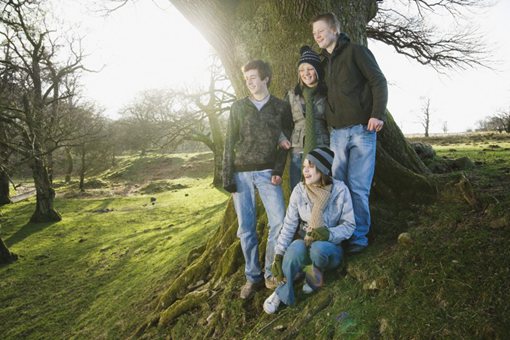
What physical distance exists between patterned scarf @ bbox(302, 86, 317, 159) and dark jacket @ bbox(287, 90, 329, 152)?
0.05m

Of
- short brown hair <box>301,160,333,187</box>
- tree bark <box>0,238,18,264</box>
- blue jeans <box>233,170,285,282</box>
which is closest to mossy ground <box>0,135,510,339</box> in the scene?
blue jeans <box>233,170,285,282</box>

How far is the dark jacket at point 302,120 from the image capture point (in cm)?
328

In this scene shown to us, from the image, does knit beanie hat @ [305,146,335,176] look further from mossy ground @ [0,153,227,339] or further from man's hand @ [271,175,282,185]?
mossy ground @ [0,153,227,339]

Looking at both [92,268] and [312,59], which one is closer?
[312,59]

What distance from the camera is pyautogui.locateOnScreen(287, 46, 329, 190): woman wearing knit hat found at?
3170 mm

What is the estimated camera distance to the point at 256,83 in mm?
3287

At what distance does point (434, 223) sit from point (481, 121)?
396ft

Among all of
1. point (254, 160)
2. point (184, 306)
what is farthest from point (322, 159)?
point (184, 306)

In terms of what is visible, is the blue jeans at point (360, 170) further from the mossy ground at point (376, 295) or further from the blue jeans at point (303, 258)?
the blue jeans at point (303, 258)

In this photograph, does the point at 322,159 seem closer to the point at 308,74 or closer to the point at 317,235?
the point at 317,235

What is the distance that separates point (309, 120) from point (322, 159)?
1.98 feet

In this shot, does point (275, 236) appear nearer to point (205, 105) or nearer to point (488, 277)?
point (488, 277)

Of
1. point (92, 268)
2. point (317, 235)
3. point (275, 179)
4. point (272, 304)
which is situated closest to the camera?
point (317, 235)

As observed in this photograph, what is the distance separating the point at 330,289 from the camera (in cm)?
284
